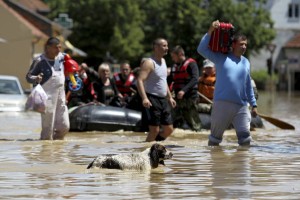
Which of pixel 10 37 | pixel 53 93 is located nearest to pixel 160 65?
pixel 53 93

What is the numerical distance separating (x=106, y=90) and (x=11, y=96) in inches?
448

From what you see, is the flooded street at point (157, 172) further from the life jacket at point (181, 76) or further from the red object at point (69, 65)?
the life jacket at point (181, 76)

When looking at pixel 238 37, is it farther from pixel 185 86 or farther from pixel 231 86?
pixel 185 86

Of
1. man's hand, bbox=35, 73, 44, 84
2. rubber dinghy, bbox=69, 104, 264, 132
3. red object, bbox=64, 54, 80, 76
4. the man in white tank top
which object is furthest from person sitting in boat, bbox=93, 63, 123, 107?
man's hand, bbox=35, 73, 44, 84

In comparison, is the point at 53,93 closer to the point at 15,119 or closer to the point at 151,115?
the point at 151,115

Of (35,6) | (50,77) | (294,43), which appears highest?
(35,6)

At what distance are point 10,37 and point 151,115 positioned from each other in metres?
47.6

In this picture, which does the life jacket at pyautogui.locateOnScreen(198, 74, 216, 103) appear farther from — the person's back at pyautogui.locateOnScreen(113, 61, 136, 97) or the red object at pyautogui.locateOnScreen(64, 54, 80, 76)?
the red object at pyautogui.locateOnScreen(64, 54, 80, 76)

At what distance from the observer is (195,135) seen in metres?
21.7

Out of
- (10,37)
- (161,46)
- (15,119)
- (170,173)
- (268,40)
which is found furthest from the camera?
(268,40)

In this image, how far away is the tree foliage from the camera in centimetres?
8569

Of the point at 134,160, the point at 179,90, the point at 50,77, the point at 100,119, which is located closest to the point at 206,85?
the point at 179,90

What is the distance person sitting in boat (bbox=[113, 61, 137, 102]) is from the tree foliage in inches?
2243

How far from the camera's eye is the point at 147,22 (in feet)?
306
